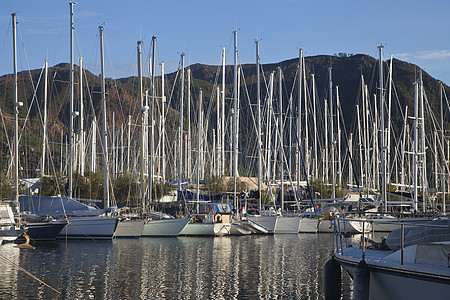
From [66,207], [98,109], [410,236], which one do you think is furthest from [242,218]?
[98,109]

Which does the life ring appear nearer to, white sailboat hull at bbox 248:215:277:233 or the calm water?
white sailboat hull at bbox 248:215:277:233

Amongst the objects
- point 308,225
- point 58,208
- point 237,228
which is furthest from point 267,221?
point 58,208

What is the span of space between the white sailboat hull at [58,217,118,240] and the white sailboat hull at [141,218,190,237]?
12.1 ft

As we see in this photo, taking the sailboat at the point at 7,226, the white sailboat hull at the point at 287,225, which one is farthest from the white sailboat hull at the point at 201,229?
the sailboat at the point at 7,226

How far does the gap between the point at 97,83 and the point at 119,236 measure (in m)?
167

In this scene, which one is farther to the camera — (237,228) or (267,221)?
(267,221)

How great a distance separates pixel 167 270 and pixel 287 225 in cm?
2329

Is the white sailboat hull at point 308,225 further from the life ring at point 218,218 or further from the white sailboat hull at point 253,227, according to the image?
the life ring at point 218,218

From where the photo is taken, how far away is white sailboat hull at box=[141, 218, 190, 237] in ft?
134

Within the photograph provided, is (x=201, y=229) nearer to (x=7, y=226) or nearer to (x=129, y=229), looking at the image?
(x=129, y=229)

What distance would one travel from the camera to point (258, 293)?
60.4 ft

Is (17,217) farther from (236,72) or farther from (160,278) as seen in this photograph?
(236,72)

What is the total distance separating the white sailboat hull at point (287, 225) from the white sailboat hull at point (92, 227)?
1379 cm

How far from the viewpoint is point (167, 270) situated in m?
23.6
